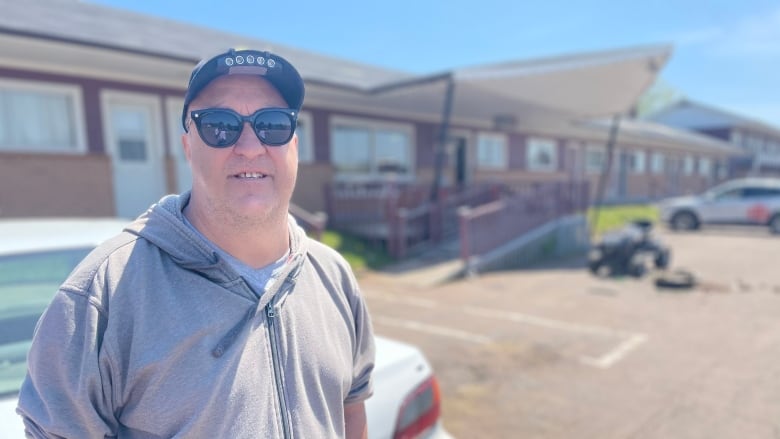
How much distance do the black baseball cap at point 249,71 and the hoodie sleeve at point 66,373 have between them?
0.54 meters

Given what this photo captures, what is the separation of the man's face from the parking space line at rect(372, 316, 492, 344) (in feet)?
14.1

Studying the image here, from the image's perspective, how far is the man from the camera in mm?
963

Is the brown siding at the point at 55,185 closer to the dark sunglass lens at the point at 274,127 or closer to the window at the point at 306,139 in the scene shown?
the window at the point at 306,139

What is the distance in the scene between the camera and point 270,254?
1304 millimetres

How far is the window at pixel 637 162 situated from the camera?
992 inches

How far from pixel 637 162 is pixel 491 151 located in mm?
12959

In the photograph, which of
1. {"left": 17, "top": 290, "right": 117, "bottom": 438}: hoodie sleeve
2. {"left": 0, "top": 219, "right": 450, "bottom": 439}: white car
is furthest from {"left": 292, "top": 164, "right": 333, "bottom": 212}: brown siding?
{"left": 17, "top": 290, "right": 117, "bottom": 438}: hoodie sleeve

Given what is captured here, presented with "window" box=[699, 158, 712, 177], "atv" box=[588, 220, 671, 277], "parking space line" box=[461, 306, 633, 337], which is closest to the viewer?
"parking space line" box=[461, 306, 633, 337]

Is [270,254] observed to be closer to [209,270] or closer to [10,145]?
[209,270]

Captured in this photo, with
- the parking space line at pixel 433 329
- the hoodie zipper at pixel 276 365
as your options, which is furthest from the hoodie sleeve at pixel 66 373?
the parking space line at pixel 433 329

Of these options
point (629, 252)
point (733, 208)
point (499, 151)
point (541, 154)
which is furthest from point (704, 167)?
point (629, 252)

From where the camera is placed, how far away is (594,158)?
74.8 ft

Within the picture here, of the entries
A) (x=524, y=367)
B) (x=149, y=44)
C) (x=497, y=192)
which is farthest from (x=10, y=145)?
(x=497, y=192)

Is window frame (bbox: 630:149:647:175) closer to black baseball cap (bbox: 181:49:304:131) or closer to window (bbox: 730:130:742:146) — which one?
window (bbox: 730:130:742:146)
